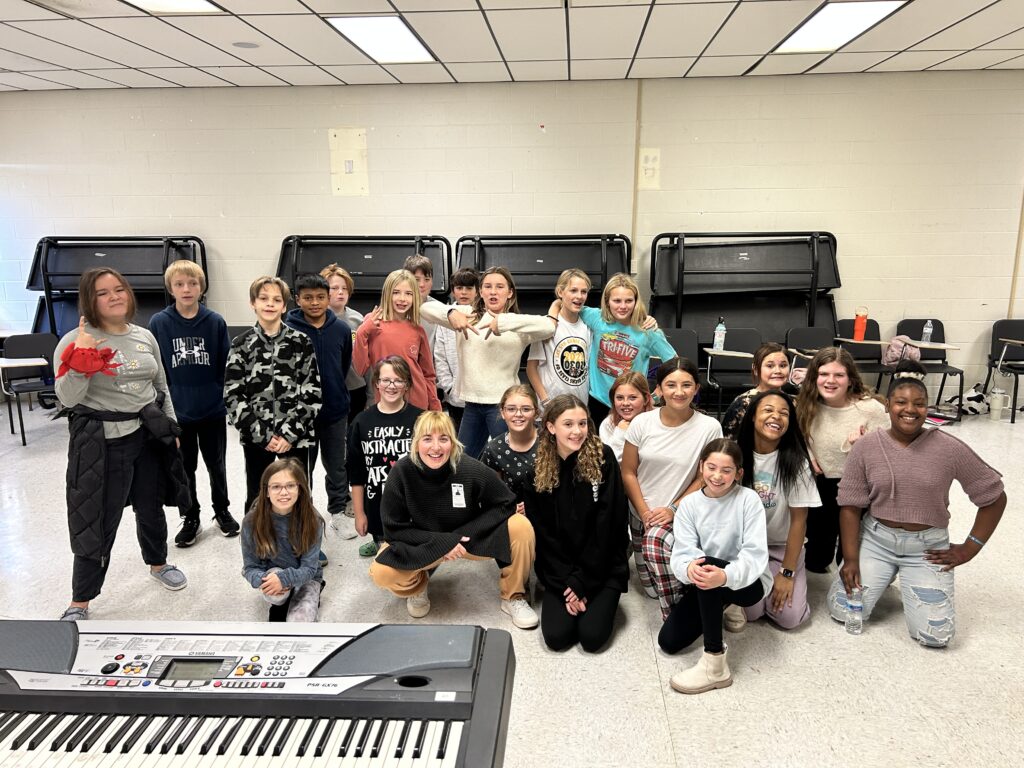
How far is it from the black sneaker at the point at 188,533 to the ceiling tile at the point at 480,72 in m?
3.96

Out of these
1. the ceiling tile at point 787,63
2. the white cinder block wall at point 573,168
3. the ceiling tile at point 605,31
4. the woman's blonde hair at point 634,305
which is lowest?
the woman's blonde hair at point 634,305

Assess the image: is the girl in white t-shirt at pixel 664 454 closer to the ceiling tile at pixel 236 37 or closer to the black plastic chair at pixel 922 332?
the ceiling tile at pixel 236 37

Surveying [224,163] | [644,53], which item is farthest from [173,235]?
[644,53]

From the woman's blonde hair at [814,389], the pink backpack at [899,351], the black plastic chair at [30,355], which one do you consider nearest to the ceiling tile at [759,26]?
the woman's blonde hair at [814,389]

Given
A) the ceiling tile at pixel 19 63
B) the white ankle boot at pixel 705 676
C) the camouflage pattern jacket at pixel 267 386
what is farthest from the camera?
the ceiling tile at pixel 19 63

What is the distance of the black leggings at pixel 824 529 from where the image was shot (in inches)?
105

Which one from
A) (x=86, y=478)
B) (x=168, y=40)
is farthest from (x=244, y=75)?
(x=86, y=478)

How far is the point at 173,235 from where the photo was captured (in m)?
6.06

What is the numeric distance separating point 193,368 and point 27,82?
15.2 ft

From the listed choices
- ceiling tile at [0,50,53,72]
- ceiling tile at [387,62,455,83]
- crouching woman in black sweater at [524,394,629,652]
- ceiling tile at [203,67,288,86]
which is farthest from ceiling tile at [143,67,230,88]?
crouching woman in black sweater at [524,394,629,652]

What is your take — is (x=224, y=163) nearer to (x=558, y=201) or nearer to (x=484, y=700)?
(x=558, y=201)

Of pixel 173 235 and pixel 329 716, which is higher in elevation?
pixel 173 235

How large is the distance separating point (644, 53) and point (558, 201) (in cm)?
148

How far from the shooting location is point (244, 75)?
530 centimetres
